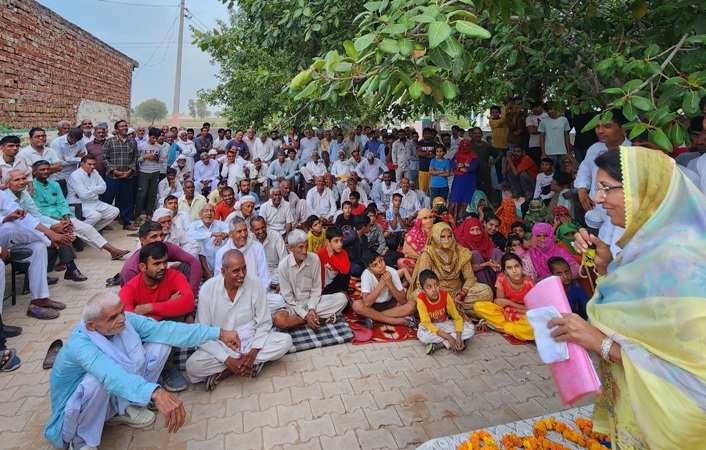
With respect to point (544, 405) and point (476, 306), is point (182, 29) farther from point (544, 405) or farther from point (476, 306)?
point (544, 405)

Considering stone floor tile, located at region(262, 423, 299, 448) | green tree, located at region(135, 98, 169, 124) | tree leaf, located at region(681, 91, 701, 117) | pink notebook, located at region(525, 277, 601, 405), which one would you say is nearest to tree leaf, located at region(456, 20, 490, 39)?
pink notebook, located at region(525, 277, 601, 405)

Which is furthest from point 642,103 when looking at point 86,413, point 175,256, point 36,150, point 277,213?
point 36,150

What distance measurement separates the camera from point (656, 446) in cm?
145

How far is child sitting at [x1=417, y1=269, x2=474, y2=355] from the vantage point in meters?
3.97

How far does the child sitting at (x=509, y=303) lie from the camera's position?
4315mm

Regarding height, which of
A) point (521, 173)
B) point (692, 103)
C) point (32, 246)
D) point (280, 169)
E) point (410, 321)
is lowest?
point (410, 321)

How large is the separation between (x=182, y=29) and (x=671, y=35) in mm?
18035

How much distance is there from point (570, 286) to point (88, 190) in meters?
7.02

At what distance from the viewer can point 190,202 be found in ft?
22.2

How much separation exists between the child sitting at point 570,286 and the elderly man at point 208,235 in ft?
13.4

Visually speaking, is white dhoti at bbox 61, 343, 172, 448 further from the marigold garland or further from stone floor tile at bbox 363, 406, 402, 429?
the marigold garland

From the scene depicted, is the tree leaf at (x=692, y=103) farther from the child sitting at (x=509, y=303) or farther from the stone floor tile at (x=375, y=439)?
the stone floor tile at (x=375, y=439)

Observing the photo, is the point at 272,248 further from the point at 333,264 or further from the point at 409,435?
the point at 409,435

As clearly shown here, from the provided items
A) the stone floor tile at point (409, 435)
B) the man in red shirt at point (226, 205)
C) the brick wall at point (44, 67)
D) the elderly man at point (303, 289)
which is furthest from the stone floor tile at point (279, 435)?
the brick wall at point (44, 67)
